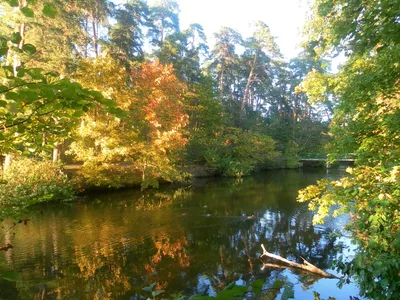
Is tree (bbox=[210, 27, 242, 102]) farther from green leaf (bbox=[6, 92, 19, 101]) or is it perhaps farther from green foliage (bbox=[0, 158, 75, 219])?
green leaf (bbox=[6, 92, 19, 101])

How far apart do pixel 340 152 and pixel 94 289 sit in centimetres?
611

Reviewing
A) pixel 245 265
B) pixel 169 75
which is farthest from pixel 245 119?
pixel 245 265

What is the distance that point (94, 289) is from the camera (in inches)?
259

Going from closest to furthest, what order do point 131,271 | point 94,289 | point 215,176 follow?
point 94,289 → point 131,271 → point 215,176

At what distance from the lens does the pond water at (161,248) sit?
21.8 feet

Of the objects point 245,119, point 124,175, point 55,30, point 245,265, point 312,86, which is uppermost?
point 55,30

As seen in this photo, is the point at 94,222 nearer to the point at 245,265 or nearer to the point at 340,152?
the point at 245,265

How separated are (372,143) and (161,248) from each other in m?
6.57

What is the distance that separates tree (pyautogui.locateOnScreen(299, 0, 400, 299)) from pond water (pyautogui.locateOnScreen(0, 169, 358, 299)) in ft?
5.67

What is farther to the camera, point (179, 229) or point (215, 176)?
point (215, 176)

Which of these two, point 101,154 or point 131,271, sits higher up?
point 101,154

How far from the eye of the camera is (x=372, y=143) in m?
5.38

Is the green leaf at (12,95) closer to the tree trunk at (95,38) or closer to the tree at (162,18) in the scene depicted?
the tree trunk at (95,38)

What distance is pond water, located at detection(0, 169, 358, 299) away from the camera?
666 centimetres
